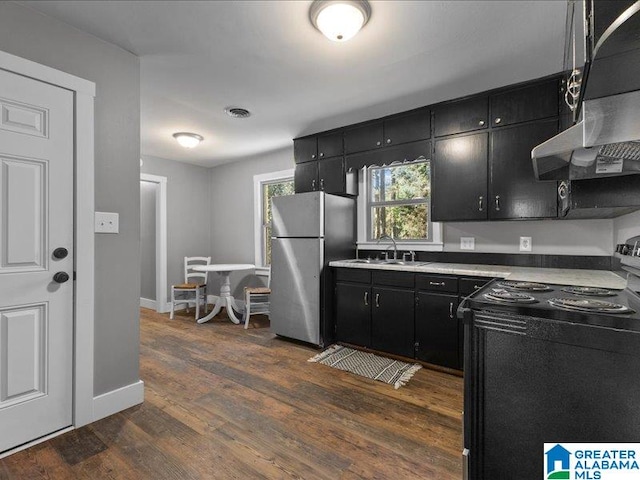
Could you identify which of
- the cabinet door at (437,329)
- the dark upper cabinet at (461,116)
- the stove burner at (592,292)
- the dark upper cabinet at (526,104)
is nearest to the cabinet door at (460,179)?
the dark upper cabinet at (461,116)

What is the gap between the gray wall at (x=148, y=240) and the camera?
5.16 meters

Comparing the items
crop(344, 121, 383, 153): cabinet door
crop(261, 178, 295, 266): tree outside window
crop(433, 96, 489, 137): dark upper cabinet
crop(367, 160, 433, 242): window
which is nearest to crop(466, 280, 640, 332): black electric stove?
crop(433, 96, 489, 137): dark upper cabinet

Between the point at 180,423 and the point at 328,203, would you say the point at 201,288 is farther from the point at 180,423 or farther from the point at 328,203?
the point at 180,423

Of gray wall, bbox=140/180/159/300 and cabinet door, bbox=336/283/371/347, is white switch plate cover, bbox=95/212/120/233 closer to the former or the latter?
cabinet door, bbox=336/283/371/347

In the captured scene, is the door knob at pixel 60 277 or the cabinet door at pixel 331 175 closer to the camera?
the door knob at pixel 60 277

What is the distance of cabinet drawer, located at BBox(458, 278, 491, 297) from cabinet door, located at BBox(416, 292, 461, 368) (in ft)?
0.28

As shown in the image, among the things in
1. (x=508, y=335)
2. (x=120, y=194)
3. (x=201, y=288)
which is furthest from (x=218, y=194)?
Answer: (x=508, y=335)

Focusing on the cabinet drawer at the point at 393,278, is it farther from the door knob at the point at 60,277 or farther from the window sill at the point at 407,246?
the door knob at the point at 60,277

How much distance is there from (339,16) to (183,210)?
170 inches

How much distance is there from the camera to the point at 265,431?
6.24 feet

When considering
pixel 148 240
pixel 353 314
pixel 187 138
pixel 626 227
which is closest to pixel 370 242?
pixel 353 314

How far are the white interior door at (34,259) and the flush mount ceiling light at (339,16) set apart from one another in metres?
1.51

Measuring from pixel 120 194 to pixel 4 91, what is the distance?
2.39 ft

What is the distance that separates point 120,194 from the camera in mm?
2145
